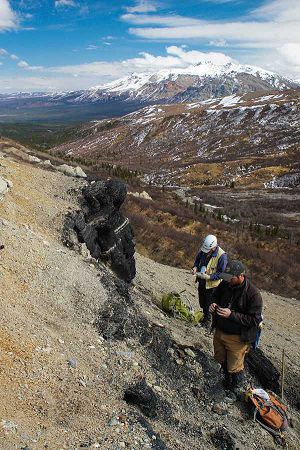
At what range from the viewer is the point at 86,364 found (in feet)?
26.9

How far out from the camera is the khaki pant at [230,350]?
9375 millimetres

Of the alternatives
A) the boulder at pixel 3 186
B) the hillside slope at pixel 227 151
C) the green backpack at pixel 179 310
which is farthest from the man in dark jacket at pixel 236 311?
the hillside slope at pixel 227 151

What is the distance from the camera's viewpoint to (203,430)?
27.2 feet

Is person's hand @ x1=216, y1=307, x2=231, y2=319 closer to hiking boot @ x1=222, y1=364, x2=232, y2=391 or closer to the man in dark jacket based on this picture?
the man in dark jacket

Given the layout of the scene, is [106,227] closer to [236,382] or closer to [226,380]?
[226,380]

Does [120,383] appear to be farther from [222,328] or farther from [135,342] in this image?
[222,328]

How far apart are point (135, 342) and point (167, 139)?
18762cm

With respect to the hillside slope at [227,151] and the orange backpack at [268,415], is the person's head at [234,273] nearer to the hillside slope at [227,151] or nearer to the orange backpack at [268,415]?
the orange backpack at [268,415]

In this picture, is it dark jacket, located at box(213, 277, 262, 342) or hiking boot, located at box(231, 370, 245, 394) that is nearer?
dark jacket, located at box(213, 277, 262, 342)

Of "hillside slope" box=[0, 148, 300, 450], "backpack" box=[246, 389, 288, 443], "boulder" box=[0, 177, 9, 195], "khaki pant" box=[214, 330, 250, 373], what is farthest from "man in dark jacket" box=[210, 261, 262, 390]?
"boulder" box=[0, 177, 9, 195]

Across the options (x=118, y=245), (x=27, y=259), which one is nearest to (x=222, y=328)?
(x=27, y=259)

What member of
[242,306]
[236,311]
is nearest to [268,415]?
[236,311]

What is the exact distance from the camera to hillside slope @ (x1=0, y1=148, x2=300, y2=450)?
668cm

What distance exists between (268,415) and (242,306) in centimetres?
259
